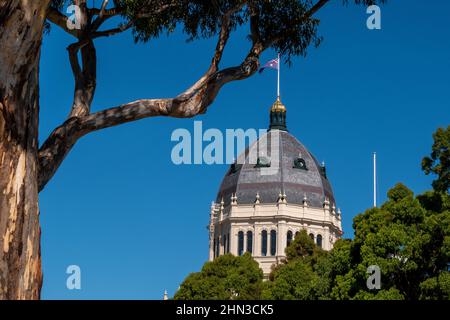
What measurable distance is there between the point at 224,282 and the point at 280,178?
57424 mm

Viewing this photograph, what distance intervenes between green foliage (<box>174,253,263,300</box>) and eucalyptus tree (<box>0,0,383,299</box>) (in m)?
51.9

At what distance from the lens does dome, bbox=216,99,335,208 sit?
127812 millimetres

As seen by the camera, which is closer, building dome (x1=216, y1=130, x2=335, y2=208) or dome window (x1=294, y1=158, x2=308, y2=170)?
building dome (x1=216, y1=130, x2=335, y2=208)

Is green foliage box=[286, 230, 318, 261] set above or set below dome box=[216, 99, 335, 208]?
below

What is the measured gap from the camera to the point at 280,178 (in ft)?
425

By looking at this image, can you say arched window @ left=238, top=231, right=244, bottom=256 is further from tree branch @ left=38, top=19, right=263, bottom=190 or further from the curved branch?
the curved branch

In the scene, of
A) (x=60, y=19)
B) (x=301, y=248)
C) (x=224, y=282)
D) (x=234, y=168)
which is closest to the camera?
(x=60, y=19)

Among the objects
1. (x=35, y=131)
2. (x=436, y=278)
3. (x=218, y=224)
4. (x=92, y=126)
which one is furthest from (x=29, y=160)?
(x=218, y=224)

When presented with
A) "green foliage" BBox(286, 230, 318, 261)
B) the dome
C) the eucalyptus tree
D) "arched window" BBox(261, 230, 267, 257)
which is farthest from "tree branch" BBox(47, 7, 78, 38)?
the dome

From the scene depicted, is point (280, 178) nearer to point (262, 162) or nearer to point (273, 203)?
point (262, 162)

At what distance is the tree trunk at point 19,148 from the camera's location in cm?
1248

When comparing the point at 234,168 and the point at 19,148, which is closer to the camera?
the point at 19,148

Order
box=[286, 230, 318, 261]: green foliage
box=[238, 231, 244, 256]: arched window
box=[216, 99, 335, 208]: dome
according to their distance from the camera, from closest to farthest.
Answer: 1. box=[286, 230, 318, 261]: green foliage
2. box=[238, 231, 244, 256]: arched window
3. box=[216, 99, 335, 208]: dome

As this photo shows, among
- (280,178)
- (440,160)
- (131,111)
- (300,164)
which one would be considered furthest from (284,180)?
(131,111)
